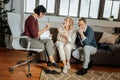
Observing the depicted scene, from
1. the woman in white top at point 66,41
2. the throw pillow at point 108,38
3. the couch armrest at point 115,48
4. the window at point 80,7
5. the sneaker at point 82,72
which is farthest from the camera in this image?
the window at point 80,7

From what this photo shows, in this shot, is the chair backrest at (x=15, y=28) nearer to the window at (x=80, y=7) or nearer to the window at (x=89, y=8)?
the window at (x=80, y=7)

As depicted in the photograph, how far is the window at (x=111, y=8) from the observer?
5.06m

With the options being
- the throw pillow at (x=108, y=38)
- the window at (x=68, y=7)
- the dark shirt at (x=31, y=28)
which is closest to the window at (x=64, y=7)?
the window at (x=68, y=7)

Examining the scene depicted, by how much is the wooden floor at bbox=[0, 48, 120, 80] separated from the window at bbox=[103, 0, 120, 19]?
1.61m

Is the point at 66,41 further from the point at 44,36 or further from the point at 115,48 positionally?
the point at 115,48

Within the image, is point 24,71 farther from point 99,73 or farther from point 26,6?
point 26,6

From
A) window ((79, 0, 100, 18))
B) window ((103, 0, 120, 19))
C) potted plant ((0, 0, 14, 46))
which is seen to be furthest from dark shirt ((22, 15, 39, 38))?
window ((103, 0, 120, 19))

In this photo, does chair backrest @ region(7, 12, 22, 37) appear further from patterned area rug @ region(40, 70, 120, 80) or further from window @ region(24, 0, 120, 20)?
window @ region(24, 0, 120, 20)

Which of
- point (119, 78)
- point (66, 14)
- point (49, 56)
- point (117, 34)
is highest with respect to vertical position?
point (66, 14)

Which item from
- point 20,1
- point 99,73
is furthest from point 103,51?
point 20,1

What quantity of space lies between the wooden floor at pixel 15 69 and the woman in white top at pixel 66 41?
329 mm

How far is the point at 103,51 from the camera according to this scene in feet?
13.1

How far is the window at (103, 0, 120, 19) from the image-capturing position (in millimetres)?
5059

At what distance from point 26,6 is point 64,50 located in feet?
6.13
